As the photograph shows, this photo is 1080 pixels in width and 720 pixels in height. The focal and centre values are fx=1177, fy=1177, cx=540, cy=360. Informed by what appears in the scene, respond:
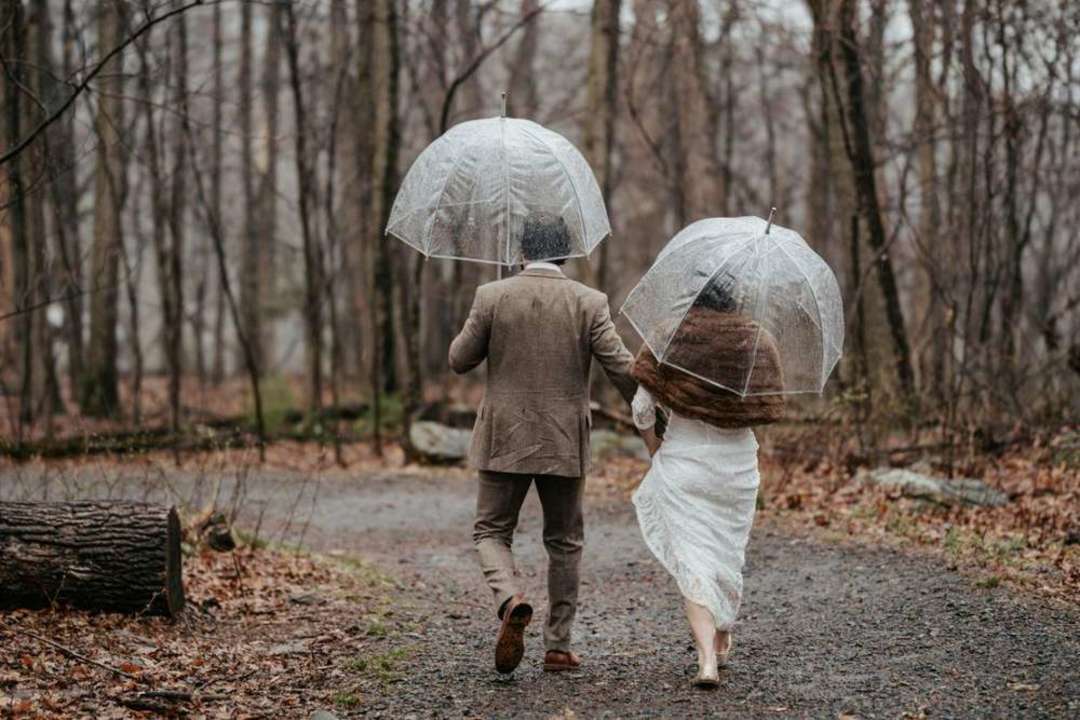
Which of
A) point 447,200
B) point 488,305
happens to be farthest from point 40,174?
point 488,305

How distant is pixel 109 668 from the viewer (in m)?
5.31

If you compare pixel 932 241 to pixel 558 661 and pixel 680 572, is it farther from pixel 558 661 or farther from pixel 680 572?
pixel 558 661

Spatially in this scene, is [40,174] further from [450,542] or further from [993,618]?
[993,618]

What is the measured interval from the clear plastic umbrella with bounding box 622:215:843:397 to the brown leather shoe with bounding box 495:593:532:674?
4.11ft

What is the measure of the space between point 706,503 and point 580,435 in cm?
65

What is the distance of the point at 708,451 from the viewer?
532cm

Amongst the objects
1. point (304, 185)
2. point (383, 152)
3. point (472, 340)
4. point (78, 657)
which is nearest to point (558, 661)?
point (472, 340)

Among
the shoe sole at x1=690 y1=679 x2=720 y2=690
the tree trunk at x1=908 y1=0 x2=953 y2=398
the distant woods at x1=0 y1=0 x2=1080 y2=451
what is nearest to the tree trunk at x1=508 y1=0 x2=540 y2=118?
the distant woods at x1=0 y1=0 x2=1080 y2=451

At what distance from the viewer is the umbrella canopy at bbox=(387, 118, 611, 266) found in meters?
5.65

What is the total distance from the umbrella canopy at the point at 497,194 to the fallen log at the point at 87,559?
2284mm

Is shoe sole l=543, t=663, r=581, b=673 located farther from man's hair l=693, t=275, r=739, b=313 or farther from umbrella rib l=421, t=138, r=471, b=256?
umbrella rib l=421, t=138, r=471, b=256

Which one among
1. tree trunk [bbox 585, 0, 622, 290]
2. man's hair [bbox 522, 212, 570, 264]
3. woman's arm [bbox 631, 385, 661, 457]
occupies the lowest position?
woman's arm [bbox 631, 385, 661, 457]

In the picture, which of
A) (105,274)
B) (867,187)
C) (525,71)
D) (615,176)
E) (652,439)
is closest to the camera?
(652,439)

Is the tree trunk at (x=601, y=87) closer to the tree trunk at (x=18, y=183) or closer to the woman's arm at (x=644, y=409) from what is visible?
the tree trunk at (x=18, y=183)
